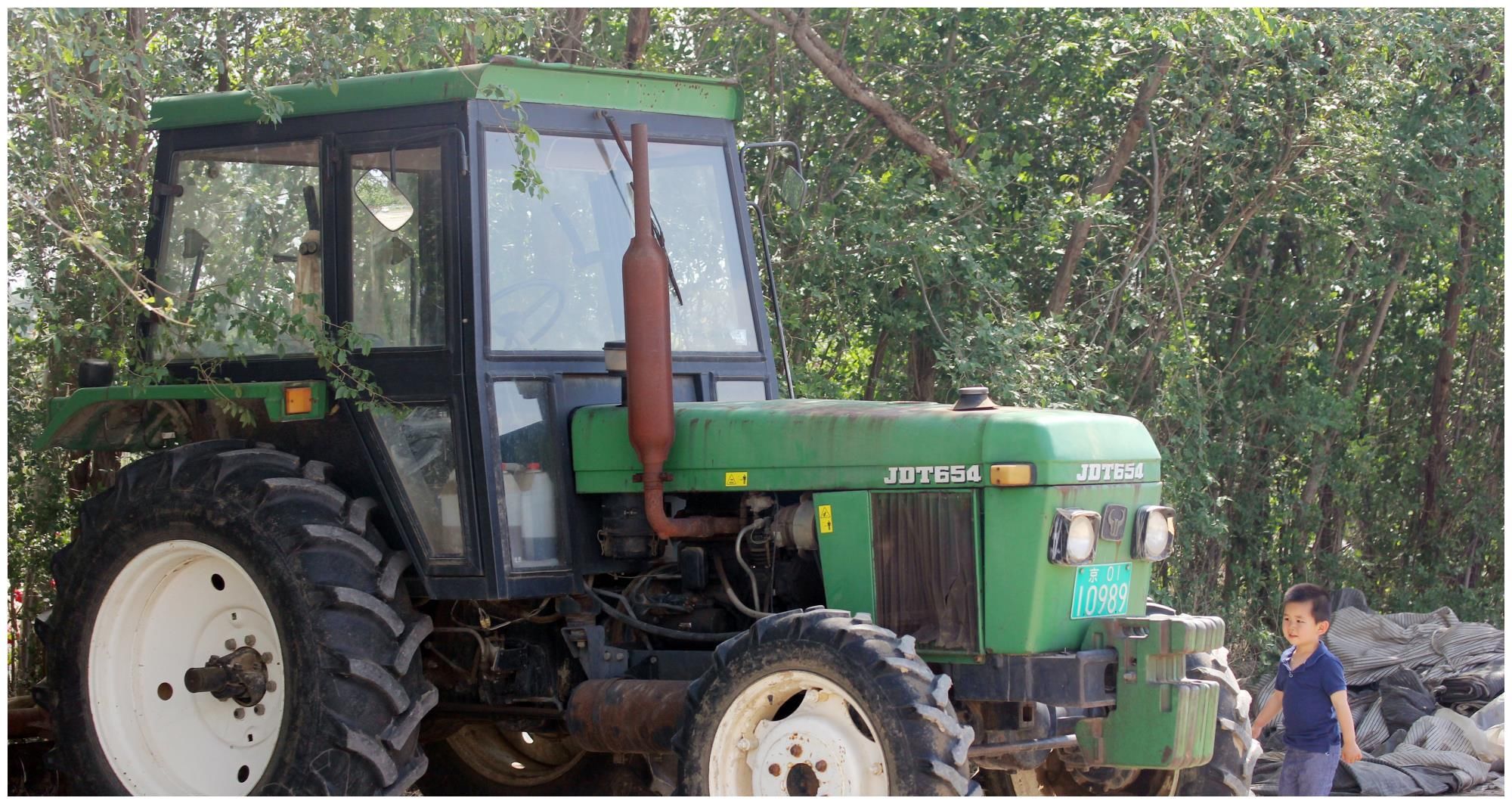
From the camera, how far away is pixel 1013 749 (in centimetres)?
495

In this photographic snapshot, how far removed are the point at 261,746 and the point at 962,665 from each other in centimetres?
235

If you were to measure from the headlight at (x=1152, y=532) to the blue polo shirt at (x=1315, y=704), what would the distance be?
1.89 ft

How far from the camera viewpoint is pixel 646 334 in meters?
5.16

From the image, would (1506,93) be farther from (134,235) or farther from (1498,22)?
(134,235)

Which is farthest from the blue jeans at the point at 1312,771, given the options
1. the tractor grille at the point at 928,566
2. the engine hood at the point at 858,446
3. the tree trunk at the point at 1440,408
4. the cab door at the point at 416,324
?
the tree trunk at the point at 1440,408

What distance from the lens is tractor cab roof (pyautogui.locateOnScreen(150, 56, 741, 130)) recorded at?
545 cm

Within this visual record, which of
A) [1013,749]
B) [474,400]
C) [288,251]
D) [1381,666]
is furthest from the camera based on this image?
[1381,666]

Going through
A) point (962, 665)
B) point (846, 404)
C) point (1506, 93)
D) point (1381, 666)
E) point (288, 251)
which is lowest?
point (1381, 666)

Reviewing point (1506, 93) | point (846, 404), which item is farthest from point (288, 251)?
point (1506, 93)

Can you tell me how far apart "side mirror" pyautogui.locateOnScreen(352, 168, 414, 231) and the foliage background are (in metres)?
2.51

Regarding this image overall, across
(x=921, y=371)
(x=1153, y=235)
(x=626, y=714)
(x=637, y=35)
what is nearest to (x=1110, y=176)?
(x=1153, y=235)

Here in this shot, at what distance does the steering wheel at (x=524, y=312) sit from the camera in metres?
5.44

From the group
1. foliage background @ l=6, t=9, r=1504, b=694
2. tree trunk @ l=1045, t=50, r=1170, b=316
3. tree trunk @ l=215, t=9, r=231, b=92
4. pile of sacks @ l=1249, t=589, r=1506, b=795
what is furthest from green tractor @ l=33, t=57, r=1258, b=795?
tree trunk @ l=1045, t=50, r=1170, b=316

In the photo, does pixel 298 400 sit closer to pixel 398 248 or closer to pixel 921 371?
pixel 398 248
